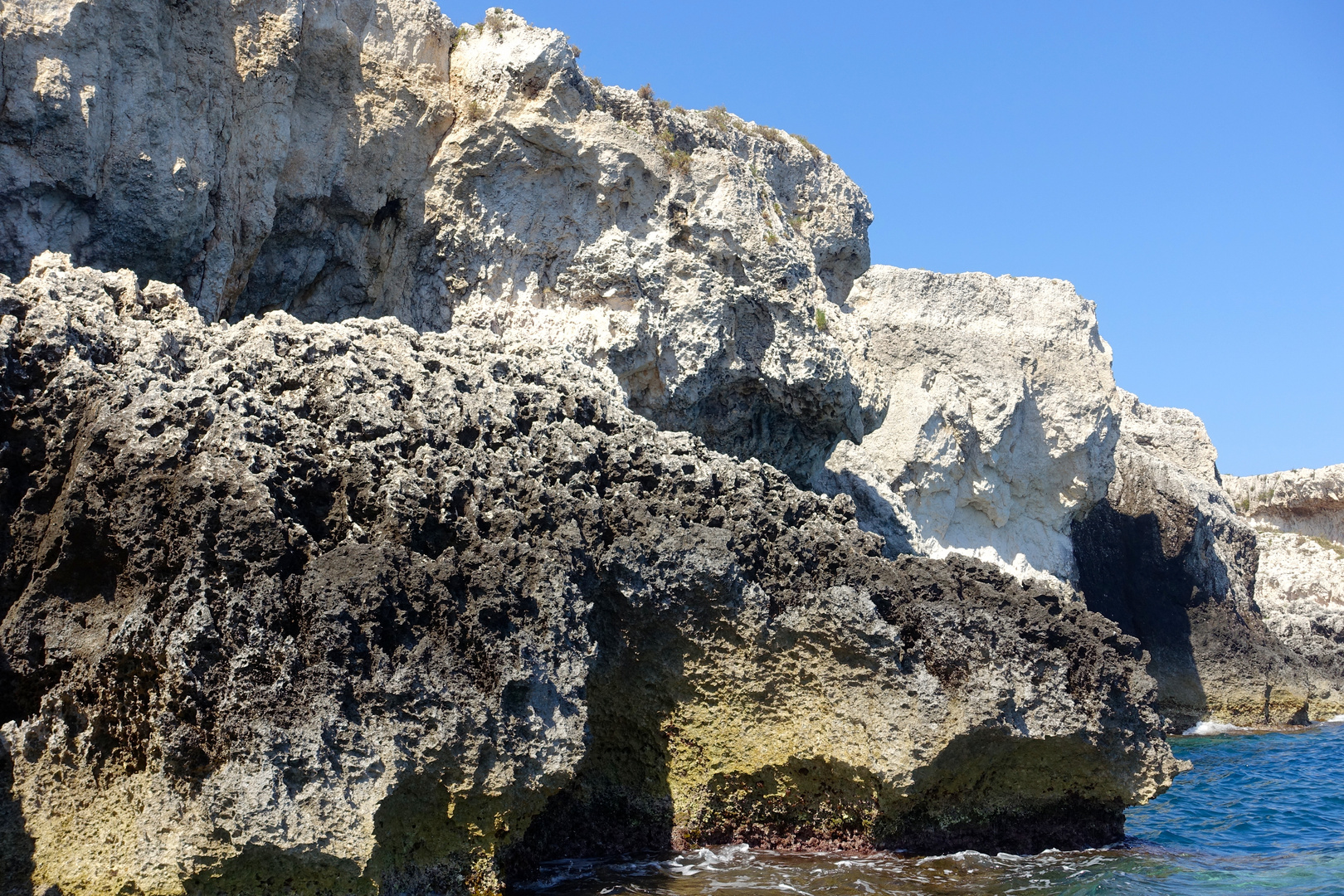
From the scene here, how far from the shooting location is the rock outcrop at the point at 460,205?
38.3 feet

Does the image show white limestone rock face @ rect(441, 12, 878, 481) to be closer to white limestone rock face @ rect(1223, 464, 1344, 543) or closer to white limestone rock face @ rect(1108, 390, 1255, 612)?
white limestone rock face @ rect(1108, 390, 1255, 612)

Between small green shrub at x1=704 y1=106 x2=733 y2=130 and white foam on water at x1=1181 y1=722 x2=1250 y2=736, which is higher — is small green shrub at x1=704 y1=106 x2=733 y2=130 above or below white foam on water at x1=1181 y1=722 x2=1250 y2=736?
above

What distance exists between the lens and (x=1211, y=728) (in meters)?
25.9

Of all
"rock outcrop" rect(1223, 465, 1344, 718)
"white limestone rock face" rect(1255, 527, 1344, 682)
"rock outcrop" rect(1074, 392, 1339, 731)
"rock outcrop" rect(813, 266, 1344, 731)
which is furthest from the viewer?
"white limestone rock face" rect(1255, 527, 1344, 682)

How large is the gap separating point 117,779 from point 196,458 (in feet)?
7.62

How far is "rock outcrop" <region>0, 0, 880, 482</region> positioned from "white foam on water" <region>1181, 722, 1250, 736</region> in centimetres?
1506

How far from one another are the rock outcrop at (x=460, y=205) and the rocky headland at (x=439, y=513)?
0.05 meters

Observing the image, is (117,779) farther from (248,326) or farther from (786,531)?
(786,531)

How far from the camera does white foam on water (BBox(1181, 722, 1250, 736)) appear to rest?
83.4 ft

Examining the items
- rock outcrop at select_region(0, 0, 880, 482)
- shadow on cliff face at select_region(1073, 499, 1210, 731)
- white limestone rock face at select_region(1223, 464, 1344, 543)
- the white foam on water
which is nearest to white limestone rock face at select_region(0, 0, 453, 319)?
rock outcrop at select_region(0, 0, 880, 482)

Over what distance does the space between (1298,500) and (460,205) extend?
122 ft

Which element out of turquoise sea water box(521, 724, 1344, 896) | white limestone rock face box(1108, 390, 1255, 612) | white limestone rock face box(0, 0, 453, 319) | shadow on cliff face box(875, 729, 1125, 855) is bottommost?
turquoise sea water box(521, 724, 1344, 896)

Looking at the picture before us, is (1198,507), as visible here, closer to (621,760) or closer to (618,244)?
(618,244)

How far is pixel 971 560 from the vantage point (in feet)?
40.7
